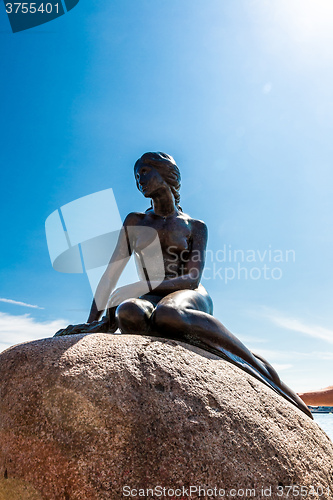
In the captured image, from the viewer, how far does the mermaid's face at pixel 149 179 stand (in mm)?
4102

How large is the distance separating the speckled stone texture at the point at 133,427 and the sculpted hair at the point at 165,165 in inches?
80.3

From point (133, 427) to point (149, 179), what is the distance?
2.60m

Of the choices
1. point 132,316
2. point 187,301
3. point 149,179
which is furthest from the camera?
point 149,179

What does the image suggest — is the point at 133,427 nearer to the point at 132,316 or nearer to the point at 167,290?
the point at 132,316

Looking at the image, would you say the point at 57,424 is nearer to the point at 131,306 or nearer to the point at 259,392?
the point at 131,306

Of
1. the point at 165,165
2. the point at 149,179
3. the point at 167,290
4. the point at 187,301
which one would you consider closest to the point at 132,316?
the point at 187,301

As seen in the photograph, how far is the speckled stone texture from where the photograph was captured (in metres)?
2.05

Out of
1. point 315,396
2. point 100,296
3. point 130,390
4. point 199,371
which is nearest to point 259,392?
point 199,371

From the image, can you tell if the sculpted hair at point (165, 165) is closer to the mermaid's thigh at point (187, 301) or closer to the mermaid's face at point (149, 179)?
the mermaid's face at point (149, 179)

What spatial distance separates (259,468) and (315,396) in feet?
30.6

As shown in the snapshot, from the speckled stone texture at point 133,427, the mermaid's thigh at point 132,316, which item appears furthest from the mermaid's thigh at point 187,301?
the speckled stone texture at point 133,427

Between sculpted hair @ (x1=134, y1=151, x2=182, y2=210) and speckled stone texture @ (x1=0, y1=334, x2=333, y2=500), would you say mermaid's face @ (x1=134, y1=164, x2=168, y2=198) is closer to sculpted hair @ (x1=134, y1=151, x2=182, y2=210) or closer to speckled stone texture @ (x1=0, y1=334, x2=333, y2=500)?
sculpted hair @ (x1=134, y1=151, x2=182, y2=210)

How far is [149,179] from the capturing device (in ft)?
13.4

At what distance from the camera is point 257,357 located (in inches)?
136
